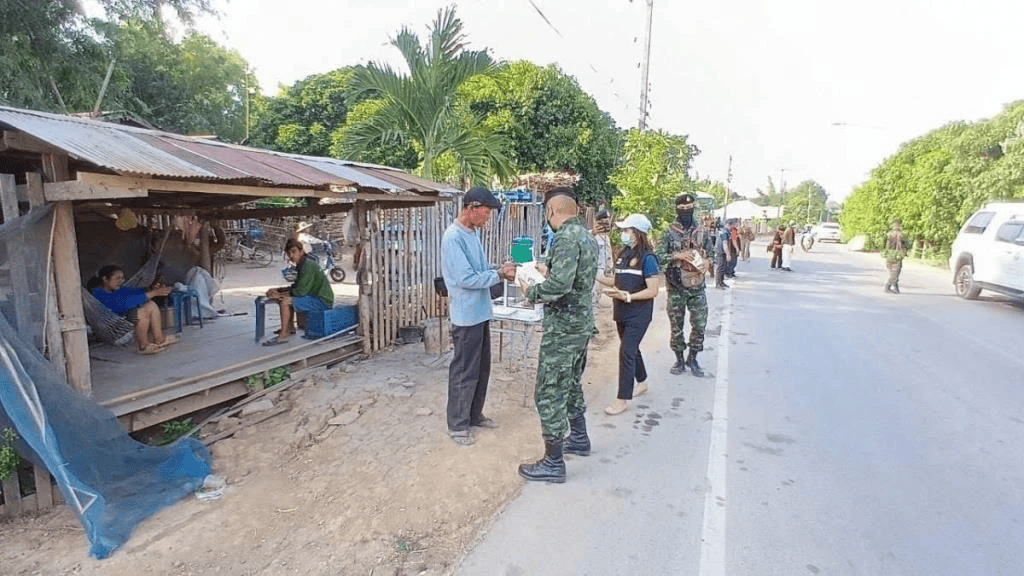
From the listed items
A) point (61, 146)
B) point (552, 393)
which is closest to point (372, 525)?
point (552, 393)

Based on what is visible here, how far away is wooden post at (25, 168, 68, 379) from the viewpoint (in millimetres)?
3744

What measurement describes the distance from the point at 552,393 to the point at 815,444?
2306 millimetres

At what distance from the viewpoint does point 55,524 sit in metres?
3.70

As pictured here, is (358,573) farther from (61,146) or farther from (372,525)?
(61,146)

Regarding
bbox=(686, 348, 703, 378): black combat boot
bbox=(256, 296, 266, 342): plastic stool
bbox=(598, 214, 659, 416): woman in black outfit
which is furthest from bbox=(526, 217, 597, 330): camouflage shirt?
bbox=(256, 296, 266, 342): plastic stool

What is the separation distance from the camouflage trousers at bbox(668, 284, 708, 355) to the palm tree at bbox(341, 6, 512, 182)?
416cm

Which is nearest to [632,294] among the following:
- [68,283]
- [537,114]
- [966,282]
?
[68,283]

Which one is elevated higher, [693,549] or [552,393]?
[552,393]

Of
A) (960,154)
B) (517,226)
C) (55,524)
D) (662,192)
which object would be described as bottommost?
(55,524)

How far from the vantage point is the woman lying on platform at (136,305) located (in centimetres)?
605

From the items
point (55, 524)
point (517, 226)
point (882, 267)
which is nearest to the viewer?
point (55, 524)

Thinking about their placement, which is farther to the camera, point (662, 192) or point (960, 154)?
point (960, 154)

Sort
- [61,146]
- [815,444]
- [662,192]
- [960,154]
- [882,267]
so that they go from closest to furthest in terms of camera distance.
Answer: [61,146]
[815,444]
[662,192]
[960,154]
[882,267]

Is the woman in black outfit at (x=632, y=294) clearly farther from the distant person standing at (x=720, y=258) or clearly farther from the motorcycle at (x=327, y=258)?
the motorcycle at (x=327, y=258)
